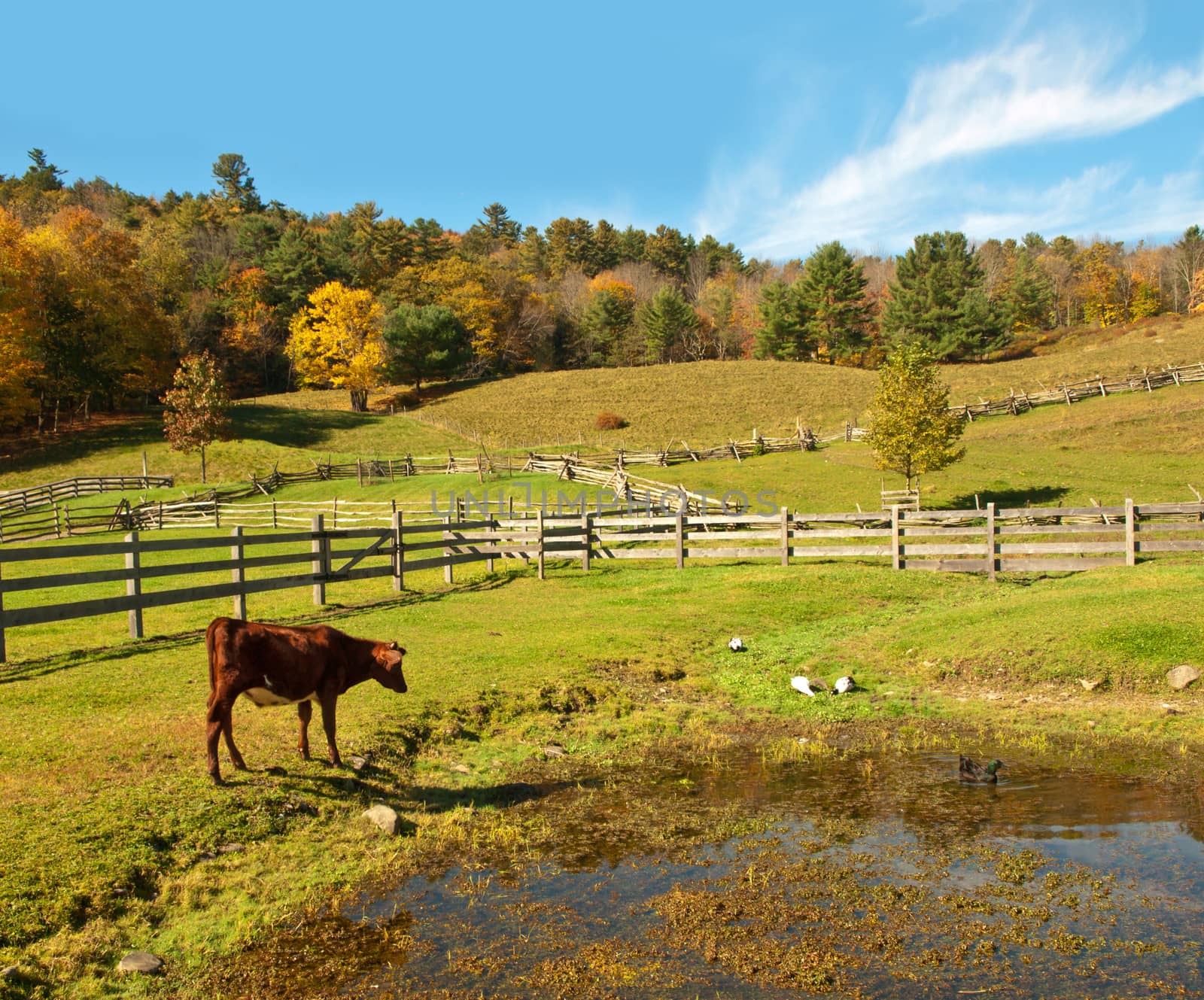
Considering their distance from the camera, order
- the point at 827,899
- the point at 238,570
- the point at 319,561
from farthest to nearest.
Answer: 1. the point at 319,561
2. the point at 238,570
3. the point at 827,899

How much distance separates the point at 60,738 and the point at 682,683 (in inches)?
284

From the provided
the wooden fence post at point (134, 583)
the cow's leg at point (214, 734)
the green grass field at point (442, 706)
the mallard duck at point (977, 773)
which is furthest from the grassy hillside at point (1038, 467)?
the cow's leg at point (214, 734)

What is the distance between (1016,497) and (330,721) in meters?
35.1

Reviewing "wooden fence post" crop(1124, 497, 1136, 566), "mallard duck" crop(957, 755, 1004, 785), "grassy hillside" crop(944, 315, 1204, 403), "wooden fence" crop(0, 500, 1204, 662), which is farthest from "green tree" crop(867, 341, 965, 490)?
"mallard duck" crop(957, 755, 1004, 785)

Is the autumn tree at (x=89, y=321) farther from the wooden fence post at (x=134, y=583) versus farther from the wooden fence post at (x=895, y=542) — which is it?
the wooden fence post at (x=895, y=542)

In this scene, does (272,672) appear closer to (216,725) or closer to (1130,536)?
(216,725)

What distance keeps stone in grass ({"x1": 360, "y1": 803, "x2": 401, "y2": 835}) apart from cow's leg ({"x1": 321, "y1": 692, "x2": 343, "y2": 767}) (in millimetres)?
807

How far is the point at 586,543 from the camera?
69.9 feet

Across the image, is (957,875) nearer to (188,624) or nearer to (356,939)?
(356,939)

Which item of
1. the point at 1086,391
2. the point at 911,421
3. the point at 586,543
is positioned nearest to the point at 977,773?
the point at 586,543

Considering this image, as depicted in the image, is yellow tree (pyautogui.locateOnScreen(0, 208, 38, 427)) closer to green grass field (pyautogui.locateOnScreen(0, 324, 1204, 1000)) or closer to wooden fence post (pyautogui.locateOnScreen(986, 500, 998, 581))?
green grass field (pyautogui.locateOnScreen(0, 324, 1204, 1000))

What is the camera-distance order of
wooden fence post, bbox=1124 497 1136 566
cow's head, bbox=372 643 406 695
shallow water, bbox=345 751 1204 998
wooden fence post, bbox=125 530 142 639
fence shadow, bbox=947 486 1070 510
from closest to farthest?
1. shallow water, bbox=345 751 1204 998
2. cow's head, bbox=372 643 406 695
3. wooden fence post, bbox=125 530 142 639
4. wooden fence post, bbox=1124 497 1136 566
5. fence shadow, bbox=947 486 1070 510

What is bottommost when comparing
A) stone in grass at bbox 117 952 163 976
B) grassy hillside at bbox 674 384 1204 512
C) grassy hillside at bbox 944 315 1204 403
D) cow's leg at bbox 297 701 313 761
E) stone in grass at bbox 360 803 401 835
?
stone in grass at bbox 360 803 401 835

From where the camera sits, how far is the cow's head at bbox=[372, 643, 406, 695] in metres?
7.99
